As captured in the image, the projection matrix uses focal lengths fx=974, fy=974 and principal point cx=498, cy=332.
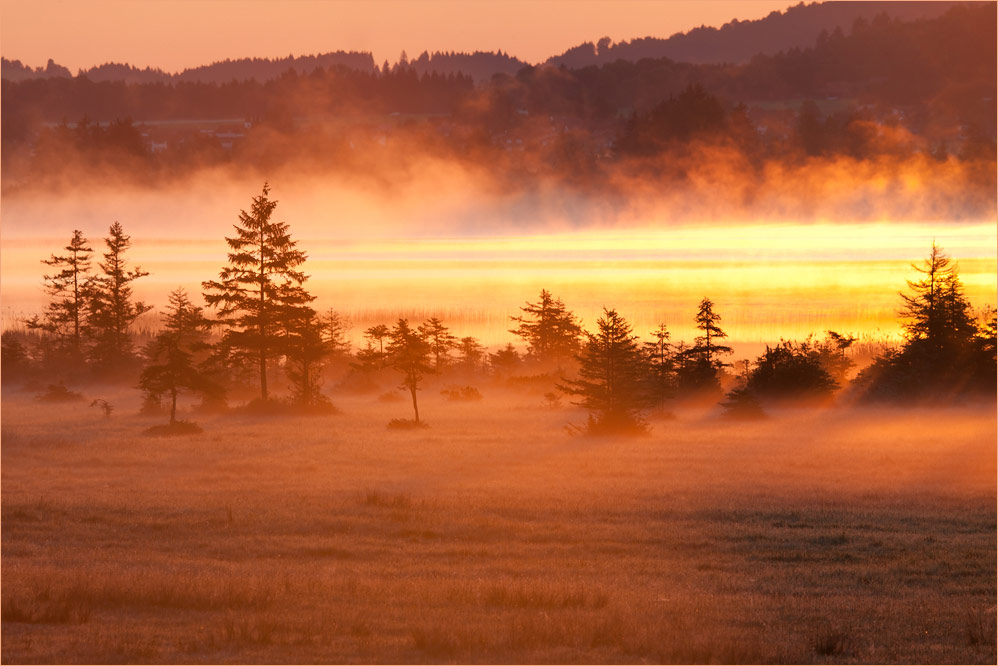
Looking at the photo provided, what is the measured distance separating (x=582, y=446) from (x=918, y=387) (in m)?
23.1

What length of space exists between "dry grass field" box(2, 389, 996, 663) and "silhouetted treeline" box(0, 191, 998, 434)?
6.04 m

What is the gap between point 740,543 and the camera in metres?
20.5

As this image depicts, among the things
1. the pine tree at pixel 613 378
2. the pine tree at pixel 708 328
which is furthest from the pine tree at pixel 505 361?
the pine tree at pixel 613 378

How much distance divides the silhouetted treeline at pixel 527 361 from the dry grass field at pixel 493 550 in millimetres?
6041

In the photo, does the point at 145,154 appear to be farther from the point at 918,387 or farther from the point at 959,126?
the point at 918,387

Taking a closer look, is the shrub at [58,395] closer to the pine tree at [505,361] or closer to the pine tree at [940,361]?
the pine tree at [505,361]

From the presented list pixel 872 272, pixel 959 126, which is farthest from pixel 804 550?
pixel 959 126

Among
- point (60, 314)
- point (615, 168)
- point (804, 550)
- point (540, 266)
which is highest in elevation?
point (615, 168)

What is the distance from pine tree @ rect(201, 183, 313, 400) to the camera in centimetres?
5250

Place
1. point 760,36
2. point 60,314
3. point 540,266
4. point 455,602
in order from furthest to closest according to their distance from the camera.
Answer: point 540,266 < point 760,36 < point 60,314 < point 455,602

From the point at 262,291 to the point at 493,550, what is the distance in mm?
37309

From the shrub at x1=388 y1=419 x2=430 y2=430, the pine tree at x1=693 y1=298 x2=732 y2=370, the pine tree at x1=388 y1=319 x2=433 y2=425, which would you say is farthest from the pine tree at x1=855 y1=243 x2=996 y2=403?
the shrub at x1=388 y1=419 x2=430 y2=430

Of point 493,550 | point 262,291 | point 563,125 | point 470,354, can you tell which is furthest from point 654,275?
point 493,550

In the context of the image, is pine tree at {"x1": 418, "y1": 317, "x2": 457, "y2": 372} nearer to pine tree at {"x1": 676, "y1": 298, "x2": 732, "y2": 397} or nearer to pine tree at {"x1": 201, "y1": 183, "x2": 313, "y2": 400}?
pine tree at {"x1": 201, "y1": 183, "x2": 313, "y2": 400}
